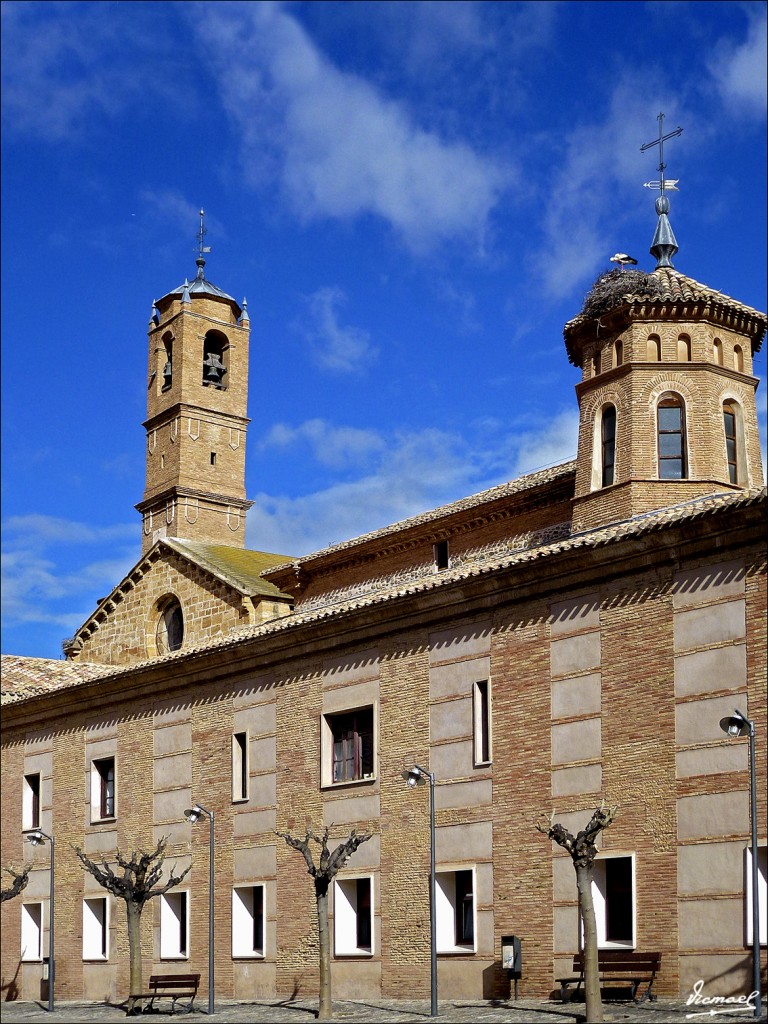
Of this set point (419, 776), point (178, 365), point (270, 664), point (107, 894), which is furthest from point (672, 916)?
point (178, 365)

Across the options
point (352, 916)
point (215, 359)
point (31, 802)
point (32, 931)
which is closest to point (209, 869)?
point (352, 916)

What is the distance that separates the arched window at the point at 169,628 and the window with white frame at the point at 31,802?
548cm

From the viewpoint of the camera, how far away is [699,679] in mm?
22531

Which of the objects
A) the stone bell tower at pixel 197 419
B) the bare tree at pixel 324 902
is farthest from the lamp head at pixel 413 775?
the stone bell tower at pixel 197 419

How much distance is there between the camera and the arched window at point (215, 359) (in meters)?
48.8

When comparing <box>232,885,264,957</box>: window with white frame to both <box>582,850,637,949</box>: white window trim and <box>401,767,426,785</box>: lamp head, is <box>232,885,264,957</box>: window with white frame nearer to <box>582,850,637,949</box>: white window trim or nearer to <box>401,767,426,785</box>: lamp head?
<box>401,767,426,785</box>: lamp head

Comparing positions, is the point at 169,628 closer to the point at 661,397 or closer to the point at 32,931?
the point at 32,931

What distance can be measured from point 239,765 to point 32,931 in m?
9.04

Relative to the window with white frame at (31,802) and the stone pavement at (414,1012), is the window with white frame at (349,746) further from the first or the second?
the window with white frame at (31,802)

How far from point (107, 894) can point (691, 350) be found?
1721 cm

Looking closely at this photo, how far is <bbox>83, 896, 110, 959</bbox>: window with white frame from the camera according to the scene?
3403 cm

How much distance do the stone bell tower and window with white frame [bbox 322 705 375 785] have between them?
18.0 m

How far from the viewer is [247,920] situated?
3028cm

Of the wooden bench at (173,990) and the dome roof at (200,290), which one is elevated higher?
the dome roof at (200,290)
